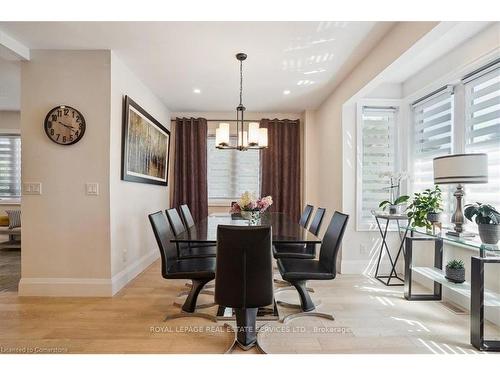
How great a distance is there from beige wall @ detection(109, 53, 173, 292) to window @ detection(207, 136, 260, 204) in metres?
1.26

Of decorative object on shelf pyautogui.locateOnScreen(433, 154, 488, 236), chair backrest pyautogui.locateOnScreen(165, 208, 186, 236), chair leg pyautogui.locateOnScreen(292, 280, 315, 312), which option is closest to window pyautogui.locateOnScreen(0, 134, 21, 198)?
chair backrest pyautogui.locateOnScreen(165, 208, 186, 236)

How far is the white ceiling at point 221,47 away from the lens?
2383 mm

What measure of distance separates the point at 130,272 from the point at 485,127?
4.08 meters

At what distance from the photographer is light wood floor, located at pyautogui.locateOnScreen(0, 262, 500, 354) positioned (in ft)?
6.48

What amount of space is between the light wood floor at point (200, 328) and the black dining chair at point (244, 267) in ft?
1.42

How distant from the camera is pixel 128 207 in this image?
3346mm

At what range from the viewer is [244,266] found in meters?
1.78

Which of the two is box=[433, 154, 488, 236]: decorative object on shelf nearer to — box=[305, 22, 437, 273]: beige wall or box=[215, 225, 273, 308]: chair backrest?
box=[305, 22, 437, 273]: beige wall

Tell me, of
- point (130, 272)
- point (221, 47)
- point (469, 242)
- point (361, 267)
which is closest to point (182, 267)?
point (130, 272)

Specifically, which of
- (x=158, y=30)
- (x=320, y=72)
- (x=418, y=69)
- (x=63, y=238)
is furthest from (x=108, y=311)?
(x=418, y=69)

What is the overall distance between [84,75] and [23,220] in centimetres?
165

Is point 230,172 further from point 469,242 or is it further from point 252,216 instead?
point 469,242
